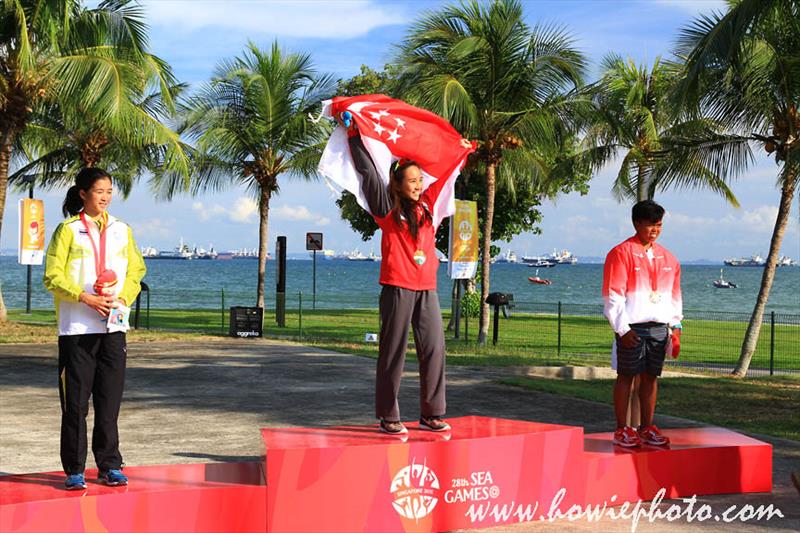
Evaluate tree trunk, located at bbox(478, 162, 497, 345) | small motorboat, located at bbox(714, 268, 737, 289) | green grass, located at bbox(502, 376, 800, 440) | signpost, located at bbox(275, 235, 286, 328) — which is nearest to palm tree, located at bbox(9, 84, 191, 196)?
signpost, located at bbox(275, 235, 286, 328)

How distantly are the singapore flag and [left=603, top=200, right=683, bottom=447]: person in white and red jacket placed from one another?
1352 millimetres

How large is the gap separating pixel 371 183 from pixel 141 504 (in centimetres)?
250

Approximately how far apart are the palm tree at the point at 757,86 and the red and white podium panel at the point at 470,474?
885 centimetres

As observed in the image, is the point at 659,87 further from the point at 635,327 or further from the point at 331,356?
the point at 635,327

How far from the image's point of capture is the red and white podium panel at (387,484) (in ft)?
17.3

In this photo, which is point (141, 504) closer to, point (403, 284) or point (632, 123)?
point (403, 284)

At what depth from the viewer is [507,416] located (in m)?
10.9

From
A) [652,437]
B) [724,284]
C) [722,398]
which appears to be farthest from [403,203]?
[724,284]

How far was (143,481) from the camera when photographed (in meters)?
5.60

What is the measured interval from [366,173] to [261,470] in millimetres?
2059

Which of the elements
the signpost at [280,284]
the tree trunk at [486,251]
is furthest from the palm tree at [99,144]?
the tree trunk at [486,251]

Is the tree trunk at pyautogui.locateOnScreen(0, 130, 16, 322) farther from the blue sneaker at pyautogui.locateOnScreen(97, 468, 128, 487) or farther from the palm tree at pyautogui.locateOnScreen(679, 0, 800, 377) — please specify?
the blue sneaker at pyautogui.locateOnScreen(97, 468, 128, 487)

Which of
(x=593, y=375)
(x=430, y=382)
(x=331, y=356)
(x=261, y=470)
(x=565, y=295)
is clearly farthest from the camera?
(x=565, y=295)

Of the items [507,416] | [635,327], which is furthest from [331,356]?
[635,327]
